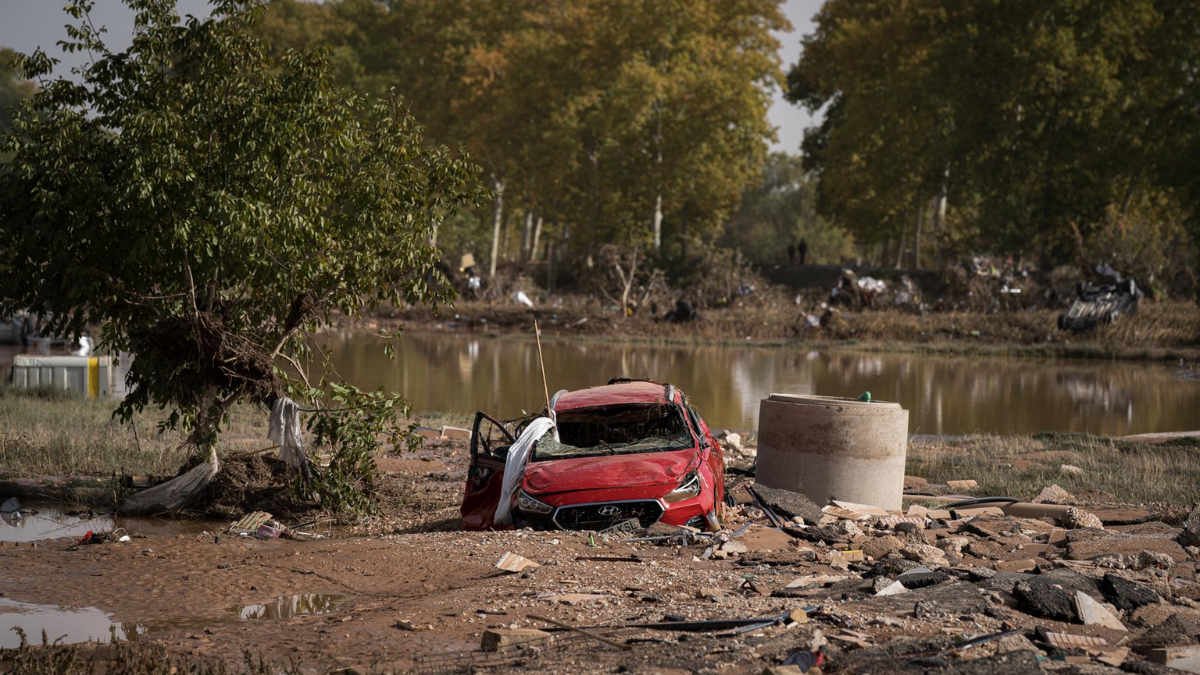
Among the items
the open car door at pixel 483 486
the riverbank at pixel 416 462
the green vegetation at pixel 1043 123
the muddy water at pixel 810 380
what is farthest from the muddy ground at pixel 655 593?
the green vegetation at pixel 1043 123

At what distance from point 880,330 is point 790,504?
33771 mm

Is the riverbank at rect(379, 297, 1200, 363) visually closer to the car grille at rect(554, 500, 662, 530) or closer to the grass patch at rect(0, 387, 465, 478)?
the grass patch at rect(0, 387, 465, 478)

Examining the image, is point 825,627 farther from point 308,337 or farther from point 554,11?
point 554,11

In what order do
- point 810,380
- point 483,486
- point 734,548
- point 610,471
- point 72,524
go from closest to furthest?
point 734,548 → point 610,471 → point 483,486 → point 72,524 → point 810,380

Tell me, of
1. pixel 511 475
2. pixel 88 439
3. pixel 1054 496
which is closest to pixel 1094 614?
pixel 511 475

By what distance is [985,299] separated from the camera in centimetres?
4712

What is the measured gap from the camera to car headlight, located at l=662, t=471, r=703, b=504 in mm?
11219

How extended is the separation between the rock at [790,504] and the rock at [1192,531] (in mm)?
3240

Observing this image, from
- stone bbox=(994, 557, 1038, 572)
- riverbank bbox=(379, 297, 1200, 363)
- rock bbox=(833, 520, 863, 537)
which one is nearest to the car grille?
rock bbox=(833, 520, 863, 537)

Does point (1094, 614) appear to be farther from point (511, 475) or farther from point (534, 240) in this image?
point (534, 240)

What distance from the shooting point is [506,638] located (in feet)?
25.2

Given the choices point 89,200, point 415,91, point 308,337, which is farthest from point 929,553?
point 415,91

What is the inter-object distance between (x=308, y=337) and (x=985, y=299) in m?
37.1

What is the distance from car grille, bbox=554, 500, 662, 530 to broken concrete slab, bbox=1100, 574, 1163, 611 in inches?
150
